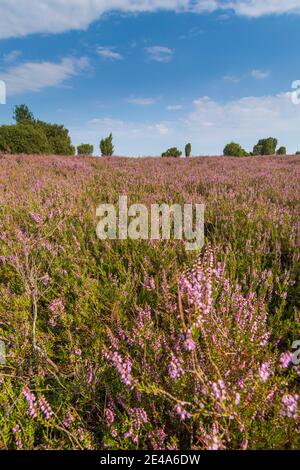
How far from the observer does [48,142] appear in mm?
23297

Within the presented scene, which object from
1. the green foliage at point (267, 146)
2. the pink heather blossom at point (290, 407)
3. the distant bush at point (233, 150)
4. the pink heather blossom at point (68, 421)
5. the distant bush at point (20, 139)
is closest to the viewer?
the pink heather blossom at point (290, 407)

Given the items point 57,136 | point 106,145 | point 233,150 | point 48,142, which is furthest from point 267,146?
point 48,142

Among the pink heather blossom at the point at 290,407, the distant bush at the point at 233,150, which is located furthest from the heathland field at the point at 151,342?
the distant bush at the point at 233,150

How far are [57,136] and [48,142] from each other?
13.5 ft

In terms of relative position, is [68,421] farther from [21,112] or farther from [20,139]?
[21,112]

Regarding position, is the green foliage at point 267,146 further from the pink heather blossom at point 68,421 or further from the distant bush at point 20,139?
the pink heather blossom at point 68,421

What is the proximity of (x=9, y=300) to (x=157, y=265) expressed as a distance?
127 centimetres

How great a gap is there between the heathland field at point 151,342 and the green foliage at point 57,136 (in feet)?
79.8

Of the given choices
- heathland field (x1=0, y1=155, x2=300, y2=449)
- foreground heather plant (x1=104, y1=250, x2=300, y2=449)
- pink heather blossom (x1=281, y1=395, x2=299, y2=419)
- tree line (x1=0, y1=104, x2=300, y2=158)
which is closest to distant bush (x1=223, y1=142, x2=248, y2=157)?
tree line (x1=0, y1=104, x2=300, y2=158)

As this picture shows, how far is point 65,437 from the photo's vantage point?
4.68 feet

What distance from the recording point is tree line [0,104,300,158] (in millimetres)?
17183

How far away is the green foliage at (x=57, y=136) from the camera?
25.8 metres

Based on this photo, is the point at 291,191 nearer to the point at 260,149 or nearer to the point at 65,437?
the point at 65,437

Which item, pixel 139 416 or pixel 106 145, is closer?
pixel 139 416
